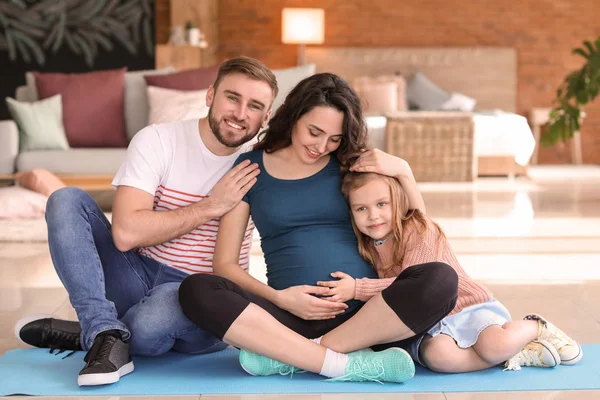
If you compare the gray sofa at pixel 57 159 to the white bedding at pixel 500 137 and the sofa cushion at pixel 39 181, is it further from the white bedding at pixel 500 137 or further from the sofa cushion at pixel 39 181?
the white bedding at pixel 500 137

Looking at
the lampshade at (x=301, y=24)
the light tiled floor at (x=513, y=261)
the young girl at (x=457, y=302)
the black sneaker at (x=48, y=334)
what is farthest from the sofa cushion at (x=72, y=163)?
the lampshade at (x=301, y=24)

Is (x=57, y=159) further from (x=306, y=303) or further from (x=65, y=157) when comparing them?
(x=306, y=303)

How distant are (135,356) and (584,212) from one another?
399cm

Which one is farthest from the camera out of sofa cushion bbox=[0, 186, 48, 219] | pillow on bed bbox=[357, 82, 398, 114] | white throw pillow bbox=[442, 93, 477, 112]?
white throw pillow bbox=[442, 93, 477, 112]

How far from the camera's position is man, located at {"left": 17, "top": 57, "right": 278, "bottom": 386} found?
7.56 feet

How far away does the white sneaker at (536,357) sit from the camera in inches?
92.5

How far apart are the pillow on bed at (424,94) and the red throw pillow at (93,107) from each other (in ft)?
12.9

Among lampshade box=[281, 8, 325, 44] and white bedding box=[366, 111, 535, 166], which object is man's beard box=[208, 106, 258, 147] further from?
lampshade box=[281, 8, 325, 44]

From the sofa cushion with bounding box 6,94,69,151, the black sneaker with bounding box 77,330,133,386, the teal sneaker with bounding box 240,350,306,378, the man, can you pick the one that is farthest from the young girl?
the sofa cushion with bounding box 6,94,69,151

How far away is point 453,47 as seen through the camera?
382 inches

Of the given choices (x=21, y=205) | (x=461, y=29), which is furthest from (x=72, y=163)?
(x=461, y=29)

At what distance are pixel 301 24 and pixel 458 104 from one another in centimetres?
180

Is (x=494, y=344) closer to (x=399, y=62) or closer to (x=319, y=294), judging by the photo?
(x=319, y=294)

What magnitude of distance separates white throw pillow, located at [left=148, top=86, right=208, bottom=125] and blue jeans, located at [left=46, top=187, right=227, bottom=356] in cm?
309
